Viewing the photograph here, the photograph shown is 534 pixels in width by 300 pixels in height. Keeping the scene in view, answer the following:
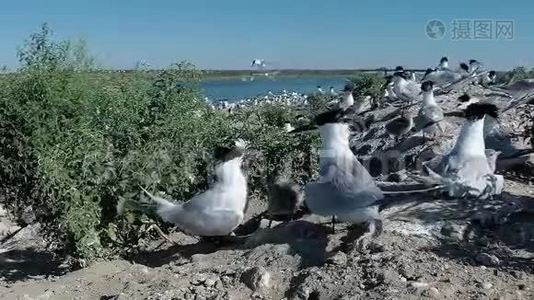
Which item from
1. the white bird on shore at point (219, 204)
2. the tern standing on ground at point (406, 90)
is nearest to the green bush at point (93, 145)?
the white bird on shore at point (219, 204)

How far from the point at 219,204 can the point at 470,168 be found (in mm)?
2267

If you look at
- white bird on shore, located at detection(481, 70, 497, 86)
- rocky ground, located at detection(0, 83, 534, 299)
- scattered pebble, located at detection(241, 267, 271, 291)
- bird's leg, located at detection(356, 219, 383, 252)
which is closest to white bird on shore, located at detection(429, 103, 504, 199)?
rocky ground, located at detection(0, 83, 534, 299)

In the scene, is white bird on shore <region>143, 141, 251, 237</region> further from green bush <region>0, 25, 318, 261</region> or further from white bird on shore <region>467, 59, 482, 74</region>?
white bird on shore <region>467, 59, 482, 74</region>

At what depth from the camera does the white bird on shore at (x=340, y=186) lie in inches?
226

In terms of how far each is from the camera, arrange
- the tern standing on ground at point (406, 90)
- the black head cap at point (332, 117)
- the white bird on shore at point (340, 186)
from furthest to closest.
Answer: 1. the tern standing on ground at point (406, 90)
2. the black head cap at point (332, 117)
3. the white bird on shore at point (340, 186)

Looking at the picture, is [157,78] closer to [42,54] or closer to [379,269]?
[42,54]

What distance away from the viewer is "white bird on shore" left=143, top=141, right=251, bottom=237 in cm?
634

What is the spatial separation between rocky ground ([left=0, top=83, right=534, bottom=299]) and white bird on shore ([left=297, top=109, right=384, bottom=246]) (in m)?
0.16

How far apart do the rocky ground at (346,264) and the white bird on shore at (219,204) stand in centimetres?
23

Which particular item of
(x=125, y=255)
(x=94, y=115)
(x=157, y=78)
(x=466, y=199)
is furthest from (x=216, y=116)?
(x=466, y=199)

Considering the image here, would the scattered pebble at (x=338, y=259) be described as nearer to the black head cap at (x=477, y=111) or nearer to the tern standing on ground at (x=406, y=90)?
the black head cap at (x=477, y=111)

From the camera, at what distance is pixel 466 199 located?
20.7 feet

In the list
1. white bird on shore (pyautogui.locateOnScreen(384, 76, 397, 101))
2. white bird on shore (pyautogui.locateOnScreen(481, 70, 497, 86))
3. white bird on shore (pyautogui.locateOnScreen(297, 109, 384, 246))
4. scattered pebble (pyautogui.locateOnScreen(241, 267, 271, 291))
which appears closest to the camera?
scattered pebble (pyautogui.locateOnScreen(241, 267, 271, 291))

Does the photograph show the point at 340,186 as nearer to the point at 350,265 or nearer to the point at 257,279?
the point at 350,265
